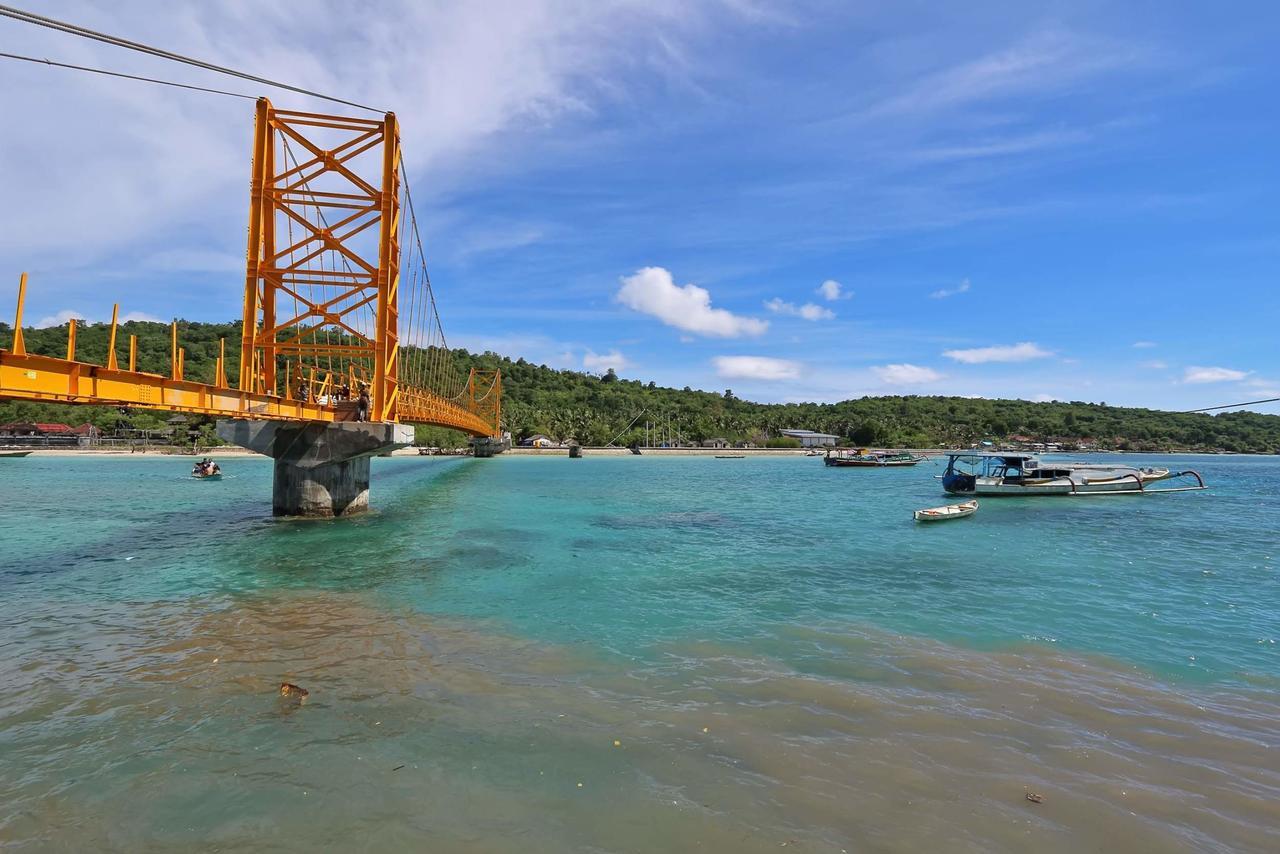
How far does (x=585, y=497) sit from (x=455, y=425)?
16404 millimetres

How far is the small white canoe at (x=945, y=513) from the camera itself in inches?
1177

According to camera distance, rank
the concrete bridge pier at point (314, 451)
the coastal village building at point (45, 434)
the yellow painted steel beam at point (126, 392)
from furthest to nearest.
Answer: the coastal village building at point (45, 434) < the concrete bridge pier at point (314, 451) < the yellow painted steel beam at point (126, 392)

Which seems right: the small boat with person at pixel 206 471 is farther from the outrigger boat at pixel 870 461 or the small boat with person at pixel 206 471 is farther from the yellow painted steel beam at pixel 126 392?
the outrigger boat at pixel 870 461

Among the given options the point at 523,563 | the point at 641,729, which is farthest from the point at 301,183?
the point at 641,729

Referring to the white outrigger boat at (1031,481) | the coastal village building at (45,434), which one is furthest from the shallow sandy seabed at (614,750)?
the coastal village building at (45,434)

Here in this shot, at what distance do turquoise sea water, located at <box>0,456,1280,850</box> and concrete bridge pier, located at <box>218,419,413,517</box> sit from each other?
4.99 metres

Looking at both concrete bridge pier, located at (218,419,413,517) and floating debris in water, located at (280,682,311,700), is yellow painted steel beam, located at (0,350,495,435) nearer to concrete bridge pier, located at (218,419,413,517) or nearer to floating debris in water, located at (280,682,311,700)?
concrete bridge pier, located at (218,419,413,517)

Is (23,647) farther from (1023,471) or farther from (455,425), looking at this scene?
(1023,471)

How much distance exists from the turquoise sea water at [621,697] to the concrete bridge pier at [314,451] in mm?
4987

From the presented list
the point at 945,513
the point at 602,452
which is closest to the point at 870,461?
the point at 945,513

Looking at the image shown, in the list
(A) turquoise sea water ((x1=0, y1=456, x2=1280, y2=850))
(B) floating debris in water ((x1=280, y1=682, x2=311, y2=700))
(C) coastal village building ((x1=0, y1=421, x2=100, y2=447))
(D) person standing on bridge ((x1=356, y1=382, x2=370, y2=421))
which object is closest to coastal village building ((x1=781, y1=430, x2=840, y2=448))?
(C) coastal village building ((x1=0, y1=421, x2=100, y2=447))

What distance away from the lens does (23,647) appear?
1021 cm

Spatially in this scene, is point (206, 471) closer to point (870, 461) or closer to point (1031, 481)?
point (1031, 481)

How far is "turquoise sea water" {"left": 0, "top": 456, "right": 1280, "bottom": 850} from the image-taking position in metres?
5.69
